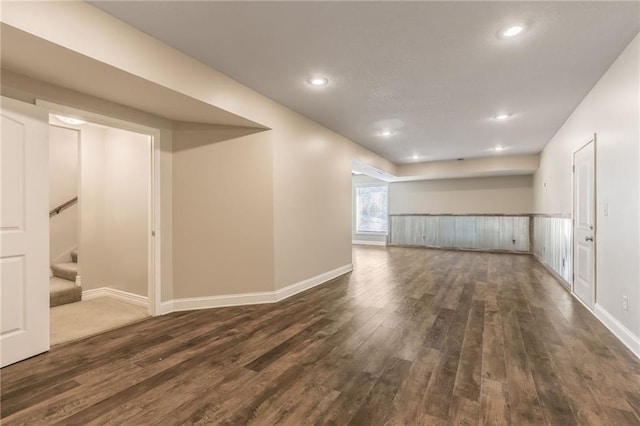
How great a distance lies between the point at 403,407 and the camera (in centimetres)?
175

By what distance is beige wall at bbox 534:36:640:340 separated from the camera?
95.2 inches

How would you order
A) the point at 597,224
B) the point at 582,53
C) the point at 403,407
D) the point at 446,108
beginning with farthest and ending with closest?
the point at 446,108, the point at 597,224, the point at 582,53, the point at 403,407

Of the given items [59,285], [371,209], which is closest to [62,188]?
[59,285]

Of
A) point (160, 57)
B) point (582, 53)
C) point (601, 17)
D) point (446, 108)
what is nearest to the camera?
point (601, 17)

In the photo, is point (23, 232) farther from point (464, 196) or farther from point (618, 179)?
point (464, 196)

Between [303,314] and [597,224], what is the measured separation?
10.9ft

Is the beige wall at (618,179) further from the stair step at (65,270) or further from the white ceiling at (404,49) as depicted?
the stair step at (65,270)

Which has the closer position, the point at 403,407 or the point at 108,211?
the point at 403,407

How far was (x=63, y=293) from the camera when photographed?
3781 mm

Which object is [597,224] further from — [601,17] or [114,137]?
[114,137]

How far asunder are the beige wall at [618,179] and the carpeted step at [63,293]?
19.5 ft

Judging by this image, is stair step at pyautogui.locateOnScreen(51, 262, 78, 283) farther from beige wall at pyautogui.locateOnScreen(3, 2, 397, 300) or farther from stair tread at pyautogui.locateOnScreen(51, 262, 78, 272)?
beige wall at pyautogui.locateOnScreen(3, 2, 397, 300)

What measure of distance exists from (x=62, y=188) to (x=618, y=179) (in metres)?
7.07

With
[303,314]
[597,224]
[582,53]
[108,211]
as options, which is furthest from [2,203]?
[597,224]
